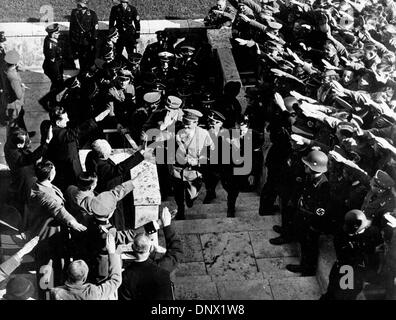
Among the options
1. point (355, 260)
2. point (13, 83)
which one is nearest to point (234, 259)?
point (355, 260)

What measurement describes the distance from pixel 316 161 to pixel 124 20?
750 centimetres

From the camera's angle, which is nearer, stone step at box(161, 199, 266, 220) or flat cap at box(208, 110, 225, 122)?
stone step at box(161, 199, 266, 220)

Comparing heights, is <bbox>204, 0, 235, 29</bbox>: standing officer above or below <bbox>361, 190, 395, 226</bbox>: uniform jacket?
below

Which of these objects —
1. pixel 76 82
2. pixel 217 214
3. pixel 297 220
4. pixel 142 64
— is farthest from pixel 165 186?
pixel 142 64

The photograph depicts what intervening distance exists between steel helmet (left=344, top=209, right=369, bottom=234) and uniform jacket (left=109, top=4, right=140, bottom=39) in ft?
28.1

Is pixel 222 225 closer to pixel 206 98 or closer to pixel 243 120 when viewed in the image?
pixel 243 120

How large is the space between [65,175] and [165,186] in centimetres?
170

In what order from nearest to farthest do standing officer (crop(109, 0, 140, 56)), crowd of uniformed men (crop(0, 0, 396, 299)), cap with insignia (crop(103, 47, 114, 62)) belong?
crowd of uniformed men (crop(0, 0, 396, 299))
cap with insignia (crop(103, 47, 114, 62))
standing officer (crop(109, 0, 140, 56))

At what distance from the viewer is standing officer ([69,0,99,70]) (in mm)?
15500

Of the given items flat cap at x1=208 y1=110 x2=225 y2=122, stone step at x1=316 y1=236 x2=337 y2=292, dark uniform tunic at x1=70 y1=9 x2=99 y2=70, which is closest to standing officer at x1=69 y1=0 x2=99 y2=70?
dark uniform tunic at x1=70 y1=9 x2=99 y2=70

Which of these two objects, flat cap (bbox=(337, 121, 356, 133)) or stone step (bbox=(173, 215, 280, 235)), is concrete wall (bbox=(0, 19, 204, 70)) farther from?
flat cap (bbox=(337, 121, 356, 133))

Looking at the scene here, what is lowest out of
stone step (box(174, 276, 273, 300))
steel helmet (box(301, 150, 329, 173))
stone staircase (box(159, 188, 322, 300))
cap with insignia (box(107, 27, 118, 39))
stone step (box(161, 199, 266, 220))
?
stone step (box(161, 199, 266, 220))

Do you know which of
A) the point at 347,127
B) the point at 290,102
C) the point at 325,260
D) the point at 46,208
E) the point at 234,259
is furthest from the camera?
the point at 290,102

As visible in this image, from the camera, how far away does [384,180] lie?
30.9 ft
